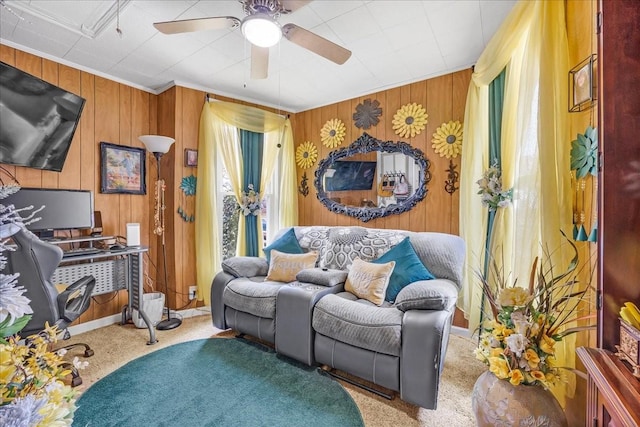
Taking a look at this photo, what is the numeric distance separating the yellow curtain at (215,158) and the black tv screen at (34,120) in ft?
3.69

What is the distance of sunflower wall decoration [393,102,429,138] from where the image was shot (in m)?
3.01

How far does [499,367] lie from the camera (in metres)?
1.33

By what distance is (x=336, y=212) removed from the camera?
361 centimetres

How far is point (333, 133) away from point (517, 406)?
3055 millimetres

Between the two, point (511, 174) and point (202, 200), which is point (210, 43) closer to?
point (202, 200)

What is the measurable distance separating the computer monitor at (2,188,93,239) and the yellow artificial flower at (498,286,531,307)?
3.09m

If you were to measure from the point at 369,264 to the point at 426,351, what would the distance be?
84cm

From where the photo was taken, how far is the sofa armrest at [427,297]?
1811 mm

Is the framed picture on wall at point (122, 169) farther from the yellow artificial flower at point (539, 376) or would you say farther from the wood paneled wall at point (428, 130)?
the yellow artificial flower at point (539, 376)

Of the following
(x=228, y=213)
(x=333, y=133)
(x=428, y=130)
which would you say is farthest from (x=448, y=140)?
(x=228, y=213)

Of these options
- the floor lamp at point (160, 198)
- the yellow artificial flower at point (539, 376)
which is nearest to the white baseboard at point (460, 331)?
the yellow artificial flower at point (539, 376)

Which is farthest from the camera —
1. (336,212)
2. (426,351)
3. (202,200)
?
(336,212)

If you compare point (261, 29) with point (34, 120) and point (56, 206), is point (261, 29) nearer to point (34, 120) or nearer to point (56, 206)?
point (34, 120)

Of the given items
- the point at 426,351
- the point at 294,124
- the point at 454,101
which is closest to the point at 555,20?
the point at 454,101
